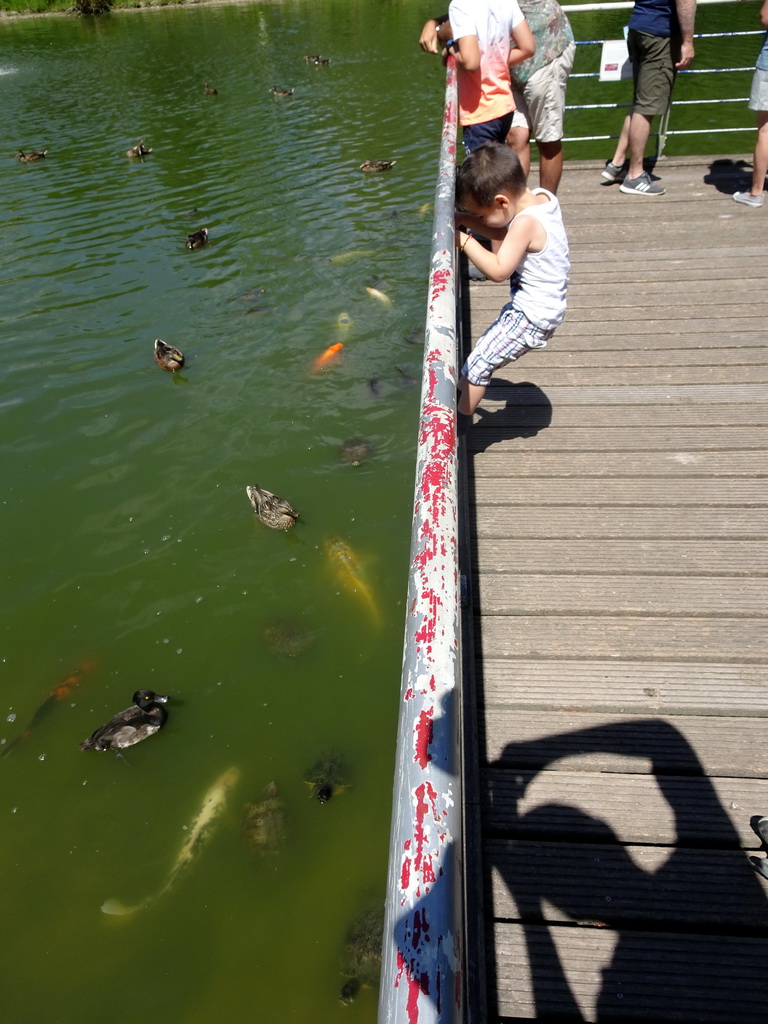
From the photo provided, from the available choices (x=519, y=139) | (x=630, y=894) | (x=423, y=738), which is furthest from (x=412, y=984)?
(x=519, y=139)

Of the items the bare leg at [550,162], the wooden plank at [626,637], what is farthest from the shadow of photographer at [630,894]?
the bare leg at [550,162]

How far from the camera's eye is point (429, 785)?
49.6 inches

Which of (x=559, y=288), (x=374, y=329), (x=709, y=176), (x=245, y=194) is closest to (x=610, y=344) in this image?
(x=559, y=288)

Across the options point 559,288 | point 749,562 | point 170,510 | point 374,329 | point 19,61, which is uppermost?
point 19,61

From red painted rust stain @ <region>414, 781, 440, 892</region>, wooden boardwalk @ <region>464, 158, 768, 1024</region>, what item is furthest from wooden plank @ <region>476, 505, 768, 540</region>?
red painted rust stain @ <region>414, 781, 440, 892</region>

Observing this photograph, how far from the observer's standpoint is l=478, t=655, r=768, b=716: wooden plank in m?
2.84

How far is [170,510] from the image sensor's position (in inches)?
256

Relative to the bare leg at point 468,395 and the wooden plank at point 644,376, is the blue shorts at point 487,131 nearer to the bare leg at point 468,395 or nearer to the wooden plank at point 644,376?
the wooden plank at point 644,376

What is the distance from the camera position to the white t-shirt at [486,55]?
193 inches

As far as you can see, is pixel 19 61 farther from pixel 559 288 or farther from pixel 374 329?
pixel 559 288

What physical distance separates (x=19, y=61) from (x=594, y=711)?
36.5 m

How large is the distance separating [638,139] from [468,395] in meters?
4.51

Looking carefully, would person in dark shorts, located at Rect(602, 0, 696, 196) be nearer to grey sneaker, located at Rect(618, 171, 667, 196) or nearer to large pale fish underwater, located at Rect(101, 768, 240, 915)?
grey sneaker, located at Rect(618, 171, 667, 196)

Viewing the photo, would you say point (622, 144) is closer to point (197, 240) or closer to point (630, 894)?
point (197, 240)
